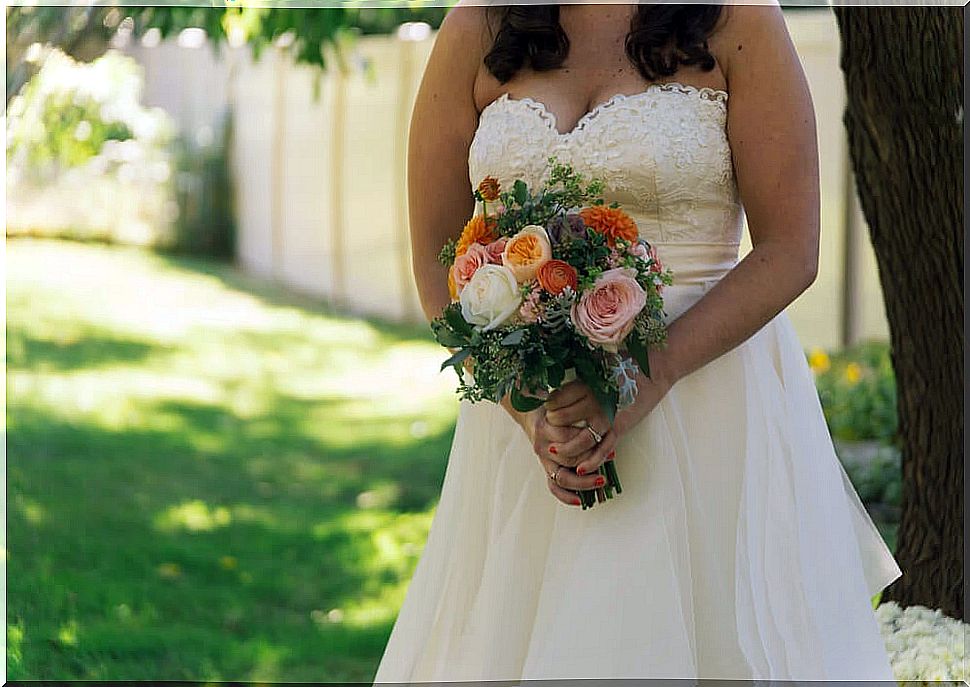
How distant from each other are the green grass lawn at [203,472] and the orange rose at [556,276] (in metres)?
2.34

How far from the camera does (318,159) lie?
11227 mm

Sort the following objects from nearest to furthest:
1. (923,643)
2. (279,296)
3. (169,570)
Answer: (923,643) < (169,570) < (279,296)

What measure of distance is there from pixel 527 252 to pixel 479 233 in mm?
135

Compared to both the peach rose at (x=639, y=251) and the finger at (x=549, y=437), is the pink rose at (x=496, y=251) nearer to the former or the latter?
the peach rose at (x=639, y=251)

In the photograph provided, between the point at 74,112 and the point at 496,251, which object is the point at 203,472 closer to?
the point at 74,112

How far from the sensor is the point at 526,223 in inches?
79.7

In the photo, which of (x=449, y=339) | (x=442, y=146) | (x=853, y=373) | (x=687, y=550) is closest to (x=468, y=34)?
(x=442, y=146)

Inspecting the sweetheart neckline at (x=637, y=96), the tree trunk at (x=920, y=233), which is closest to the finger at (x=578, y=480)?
the sweetheart neckline at (x=637, y=96)

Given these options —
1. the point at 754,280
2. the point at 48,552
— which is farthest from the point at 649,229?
the point at 48,552

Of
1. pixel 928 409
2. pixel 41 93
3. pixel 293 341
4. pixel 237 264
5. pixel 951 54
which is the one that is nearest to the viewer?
pixel 951 54

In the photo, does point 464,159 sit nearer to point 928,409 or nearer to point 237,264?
point 928,409

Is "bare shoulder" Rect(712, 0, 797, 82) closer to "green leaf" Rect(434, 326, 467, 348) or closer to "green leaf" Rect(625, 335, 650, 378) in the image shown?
"green leaf" Rect(625, 335, 650, 378)

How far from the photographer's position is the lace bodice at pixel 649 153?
2188 mm

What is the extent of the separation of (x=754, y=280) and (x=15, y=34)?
224 centimetres
